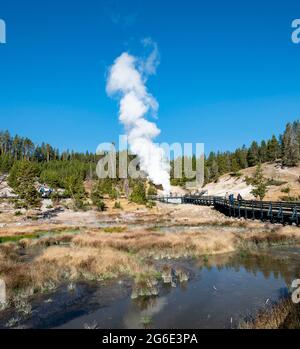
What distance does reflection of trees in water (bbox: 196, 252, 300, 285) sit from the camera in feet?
62.8

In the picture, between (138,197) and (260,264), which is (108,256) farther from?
(138,197)

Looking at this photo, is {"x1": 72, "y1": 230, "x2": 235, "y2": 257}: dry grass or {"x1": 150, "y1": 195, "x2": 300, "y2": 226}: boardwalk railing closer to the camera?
{"x1": 72, "y1": 230, "x2": 235, "y2": 257}: dry grass

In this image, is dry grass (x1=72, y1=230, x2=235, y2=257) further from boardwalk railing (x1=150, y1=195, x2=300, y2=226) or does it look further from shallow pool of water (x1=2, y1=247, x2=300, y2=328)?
boardwalk railing (x1=150, y1=195, x2=300, y2=226)

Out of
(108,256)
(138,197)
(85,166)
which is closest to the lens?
(108,256)

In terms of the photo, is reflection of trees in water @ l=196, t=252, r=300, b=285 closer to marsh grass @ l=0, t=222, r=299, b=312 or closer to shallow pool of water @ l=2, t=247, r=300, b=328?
shallow pool of water @ l=2, t=247, r=300, b=328

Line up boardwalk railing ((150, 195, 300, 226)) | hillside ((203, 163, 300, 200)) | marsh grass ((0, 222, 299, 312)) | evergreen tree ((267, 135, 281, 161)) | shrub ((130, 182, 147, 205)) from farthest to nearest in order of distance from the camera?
evergreen tree ((267, 135, 281, 161))
hillside ((203, 163, 300, 200))
shrub ((130, 182, 147, 205))
boardwalk railing ((150, 195, 300, 226))
marsh grass ((0, 222, 299, 312))

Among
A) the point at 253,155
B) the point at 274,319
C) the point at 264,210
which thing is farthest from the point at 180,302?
the point at 253,155

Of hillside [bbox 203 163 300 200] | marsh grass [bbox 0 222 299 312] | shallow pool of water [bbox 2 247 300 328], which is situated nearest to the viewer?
shallow pool of water [bbox 2 247 300 328]

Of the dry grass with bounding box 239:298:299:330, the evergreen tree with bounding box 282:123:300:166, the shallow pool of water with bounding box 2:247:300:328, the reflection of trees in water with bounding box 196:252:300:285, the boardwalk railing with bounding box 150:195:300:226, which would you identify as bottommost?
the shallow pool of water with bounding box 2:247:300:328

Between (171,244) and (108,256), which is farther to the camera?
(171,244)

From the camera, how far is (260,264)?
21484 mm

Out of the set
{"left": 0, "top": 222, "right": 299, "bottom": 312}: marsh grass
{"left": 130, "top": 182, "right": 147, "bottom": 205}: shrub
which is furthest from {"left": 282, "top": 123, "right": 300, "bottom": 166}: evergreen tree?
{"left": 0, "top": 222, "right": 299, "bottom": 312}: marsh grass

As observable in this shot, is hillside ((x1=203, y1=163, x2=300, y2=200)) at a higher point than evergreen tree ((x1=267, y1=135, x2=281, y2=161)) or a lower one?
lower

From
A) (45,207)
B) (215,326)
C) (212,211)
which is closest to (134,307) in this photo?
(215,326)
